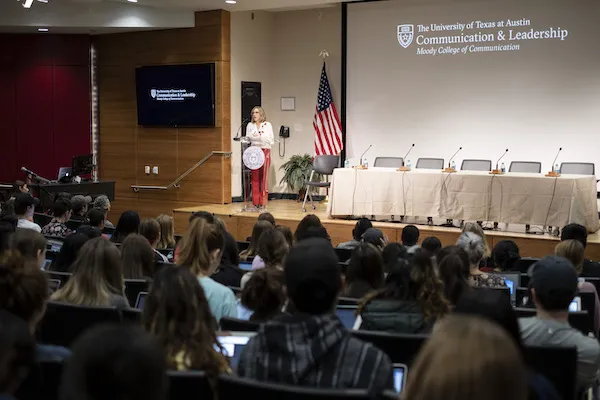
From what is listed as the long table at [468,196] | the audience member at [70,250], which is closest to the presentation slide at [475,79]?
the long table at [468,196]

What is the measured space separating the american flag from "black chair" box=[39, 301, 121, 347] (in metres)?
9.45

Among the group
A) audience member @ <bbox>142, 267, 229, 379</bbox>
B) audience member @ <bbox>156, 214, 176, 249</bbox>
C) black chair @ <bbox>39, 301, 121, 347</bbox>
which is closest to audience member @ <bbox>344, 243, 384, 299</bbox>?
black chair @ <bbox>39, 301, 121, 347</bbox>

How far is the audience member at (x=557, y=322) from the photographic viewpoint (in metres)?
2.91

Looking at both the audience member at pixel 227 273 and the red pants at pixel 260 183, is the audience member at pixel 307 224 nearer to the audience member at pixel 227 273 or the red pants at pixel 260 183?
the audience member at pixel 227 273

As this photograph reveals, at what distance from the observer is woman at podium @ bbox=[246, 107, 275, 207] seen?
11016mm

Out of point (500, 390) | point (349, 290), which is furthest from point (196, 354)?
point (349, 290)

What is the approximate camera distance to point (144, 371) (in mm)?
1252

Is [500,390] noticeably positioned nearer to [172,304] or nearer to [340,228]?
[172,304]

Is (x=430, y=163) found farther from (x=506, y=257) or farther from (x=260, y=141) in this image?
(x=506, y=257)

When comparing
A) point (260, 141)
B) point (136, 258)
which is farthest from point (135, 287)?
point (260, 141)

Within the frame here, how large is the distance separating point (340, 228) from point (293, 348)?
7.82 meters

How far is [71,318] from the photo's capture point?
320cm

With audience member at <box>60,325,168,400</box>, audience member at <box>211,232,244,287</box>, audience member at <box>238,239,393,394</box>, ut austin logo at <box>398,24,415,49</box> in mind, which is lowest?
audience member at <box>211,232,244,287</box>

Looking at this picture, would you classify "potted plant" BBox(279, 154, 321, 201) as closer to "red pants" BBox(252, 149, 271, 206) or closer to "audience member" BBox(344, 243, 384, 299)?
"red pants" BBox(252, 149, 271, 206)
